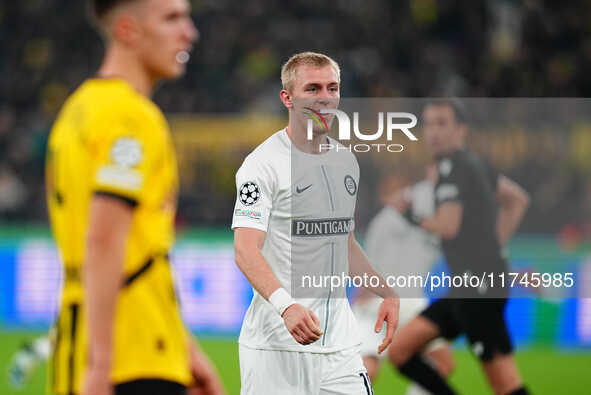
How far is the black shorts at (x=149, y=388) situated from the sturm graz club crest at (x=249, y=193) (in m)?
1.48

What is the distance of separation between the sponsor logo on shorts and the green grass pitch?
4.05 meters

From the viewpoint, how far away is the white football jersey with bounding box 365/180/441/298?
4.77 m

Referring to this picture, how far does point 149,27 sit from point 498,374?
351 centimetres

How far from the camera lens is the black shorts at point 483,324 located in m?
5.36

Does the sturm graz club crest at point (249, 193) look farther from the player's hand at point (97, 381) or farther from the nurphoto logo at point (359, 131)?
the player's hand at point (97, 381)

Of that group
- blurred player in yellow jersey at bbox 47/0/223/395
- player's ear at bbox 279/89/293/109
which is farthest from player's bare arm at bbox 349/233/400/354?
blurred player in yellow jersey at bbox 47/0/223/395

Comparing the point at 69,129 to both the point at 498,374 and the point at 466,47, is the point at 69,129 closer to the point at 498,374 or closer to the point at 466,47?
the point at 498,374

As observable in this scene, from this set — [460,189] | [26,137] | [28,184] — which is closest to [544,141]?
[460,189]

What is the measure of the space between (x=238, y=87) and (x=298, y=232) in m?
12.2

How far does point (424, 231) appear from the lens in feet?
18.1

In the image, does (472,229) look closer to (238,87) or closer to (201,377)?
(201,377)

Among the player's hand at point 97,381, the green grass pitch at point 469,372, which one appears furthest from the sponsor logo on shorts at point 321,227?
the green grass pitch at point 469,372

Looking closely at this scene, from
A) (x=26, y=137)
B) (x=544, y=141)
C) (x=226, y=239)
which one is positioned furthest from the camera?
(x=26, y=137)

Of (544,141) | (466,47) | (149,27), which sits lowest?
(149,27)
